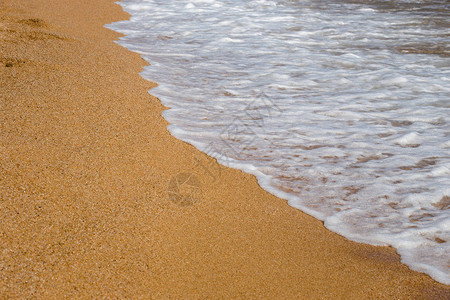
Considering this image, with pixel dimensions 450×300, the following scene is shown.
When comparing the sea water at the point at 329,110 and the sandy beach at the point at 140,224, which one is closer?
the sandy beach at the point at 140,224

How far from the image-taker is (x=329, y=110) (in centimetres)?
388

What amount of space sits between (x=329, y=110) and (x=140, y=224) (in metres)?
2.30

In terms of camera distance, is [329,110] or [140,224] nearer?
[140,224]

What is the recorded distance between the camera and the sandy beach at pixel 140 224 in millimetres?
1814

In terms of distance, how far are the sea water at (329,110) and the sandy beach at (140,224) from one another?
0.20 metres

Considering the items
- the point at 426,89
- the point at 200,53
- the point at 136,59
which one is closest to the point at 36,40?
the point at 136,59

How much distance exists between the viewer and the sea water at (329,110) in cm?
250

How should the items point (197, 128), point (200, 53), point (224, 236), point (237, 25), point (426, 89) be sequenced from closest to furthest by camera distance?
point (224, 236) → point (197, 128) → point (426, 89) → point (200, 53) → point (237, 25)

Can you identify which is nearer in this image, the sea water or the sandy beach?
the sandy beach

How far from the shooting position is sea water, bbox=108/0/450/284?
8.20ft

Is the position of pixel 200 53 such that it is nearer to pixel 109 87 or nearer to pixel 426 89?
pixel 109 87

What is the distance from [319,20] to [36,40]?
5.01 m

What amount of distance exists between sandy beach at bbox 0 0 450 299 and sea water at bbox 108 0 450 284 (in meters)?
0.20

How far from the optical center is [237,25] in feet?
24.1
